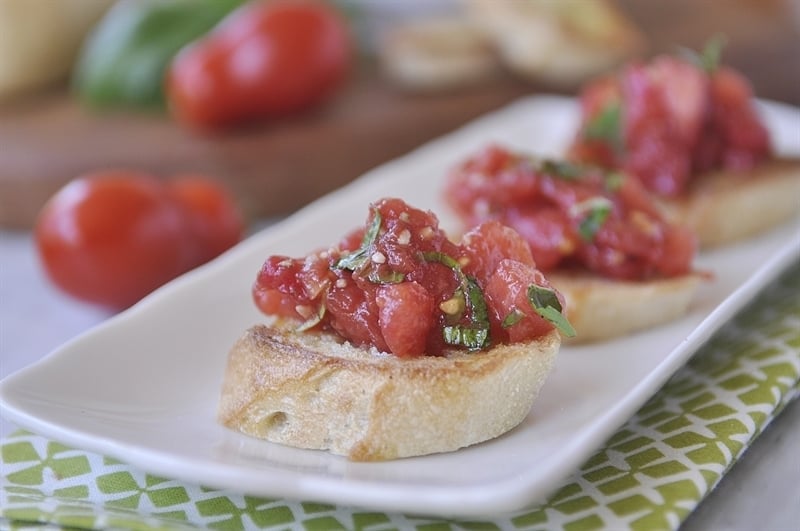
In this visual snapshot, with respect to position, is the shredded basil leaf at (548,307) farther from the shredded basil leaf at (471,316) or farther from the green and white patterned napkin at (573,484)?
the green and white patterned napkin at (573,484)

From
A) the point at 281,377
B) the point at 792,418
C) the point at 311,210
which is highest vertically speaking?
the point at 311,210

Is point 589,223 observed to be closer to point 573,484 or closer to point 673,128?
point 673,128

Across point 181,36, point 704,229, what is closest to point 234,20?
point 181,36

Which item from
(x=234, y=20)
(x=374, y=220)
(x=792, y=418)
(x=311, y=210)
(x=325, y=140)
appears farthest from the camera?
(x=234, y=20)

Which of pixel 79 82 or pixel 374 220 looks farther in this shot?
pixel 79 82

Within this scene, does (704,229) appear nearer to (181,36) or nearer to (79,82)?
(181,36)

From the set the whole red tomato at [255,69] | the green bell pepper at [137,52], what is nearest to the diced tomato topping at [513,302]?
the whole red tomato at [255,69]
